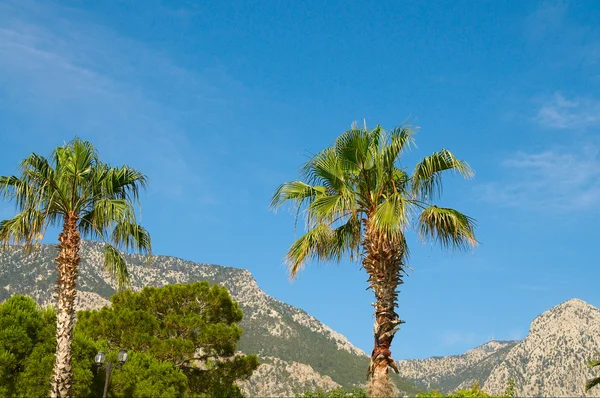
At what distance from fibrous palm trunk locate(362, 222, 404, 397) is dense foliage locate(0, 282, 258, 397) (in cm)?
1675

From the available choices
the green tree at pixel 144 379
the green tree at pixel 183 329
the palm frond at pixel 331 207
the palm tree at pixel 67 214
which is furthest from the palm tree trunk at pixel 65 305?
the green tree at pixel 183 329

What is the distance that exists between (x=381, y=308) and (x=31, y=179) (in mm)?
9824

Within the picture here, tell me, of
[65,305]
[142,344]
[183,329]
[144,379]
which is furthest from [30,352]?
[183,329]

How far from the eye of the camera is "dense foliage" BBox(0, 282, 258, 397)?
27062 mm

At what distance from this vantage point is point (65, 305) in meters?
18.1

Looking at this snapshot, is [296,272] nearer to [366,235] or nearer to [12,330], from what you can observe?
[366,235]

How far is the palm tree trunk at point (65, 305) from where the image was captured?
17891mm

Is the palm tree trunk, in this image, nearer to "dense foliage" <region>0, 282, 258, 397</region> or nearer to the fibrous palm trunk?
the fibrous palm trunk

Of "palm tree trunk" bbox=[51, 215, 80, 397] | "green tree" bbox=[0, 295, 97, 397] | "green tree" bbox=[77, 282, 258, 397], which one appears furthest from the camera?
"green tree" bbox=[77, 282, 258, 397]

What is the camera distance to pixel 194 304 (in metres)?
40.4

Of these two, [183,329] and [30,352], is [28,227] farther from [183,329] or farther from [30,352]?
[183,329]

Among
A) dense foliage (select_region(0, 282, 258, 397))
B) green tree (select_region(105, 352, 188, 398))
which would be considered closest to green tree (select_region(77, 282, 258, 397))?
dense foliage (select_region(0, 282, 258, 397))

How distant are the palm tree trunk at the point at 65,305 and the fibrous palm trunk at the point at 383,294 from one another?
26.5 ft

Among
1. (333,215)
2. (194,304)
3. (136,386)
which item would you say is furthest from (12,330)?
(333,215)
